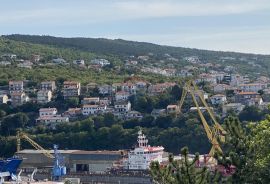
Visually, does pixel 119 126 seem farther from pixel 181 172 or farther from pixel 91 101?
pixel 181 172

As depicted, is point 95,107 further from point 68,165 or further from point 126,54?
point 126,54

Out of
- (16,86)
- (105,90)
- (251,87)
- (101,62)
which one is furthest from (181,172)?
(101,62)

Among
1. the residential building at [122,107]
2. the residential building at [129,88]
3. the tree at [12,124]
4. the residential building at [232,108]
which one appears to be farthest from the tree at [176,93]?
the tree at [12,124]

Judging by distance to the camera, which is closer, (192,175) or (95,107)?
(192,175)

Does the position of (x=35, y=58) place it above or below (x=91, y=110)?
above

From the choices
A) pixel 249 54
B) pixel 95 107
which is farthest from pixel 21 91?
A: pixel 249 54

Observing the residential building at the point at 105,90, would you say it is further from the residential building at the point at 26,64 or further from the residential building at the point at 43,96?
the residential building at the point at 26,64
